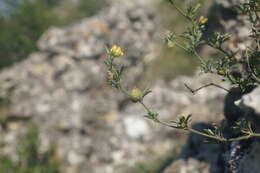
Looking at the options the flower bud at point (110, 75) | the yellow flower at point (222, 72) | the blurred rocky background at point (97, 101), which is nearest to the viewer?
the flower bud at point (110, 75)

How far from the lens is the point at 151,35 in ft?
43.6

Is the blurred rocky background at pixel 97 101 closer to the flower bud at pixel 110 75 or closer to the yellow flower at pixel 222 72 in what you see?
the yellow flower at pixel 222 72

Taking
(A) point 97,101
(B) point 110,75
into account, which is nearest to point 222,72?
(B) point 110,75

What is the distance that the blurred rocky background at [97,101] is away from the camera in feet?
31.2

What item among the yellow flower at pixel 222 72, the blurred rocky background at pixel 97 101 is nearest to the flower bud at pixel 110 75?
the yellow flower at pixel 222 72

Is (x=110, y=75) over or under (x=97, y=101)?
under

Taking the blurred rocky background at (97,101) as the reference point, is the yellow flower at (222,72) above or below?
below

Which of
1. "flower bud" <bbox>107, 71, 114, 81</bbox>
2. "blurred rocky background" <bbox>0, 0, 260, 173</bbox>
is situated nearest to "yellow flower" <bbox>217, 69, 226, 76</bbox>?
"flower bud" <bbox>107, 71, 114, 81</bbox>

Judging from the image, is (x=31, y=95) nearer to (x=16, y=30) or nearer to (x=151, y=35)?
(x=151, y=35)

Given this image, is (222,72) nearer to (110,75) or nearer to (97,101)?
(110,75)

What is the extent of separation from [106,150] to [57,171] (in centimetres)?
131

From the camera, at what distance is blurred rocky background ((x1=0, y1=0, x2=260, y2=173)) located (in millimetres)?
9500

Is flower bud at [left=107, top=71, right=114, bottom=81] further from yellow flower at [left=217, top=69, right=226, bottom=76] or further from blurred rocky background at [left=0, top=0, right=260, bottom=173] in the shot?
blurred rocky background at [left=0, top=0, right=260, bottom=173]

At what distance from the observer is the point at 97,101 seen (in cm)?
1114
